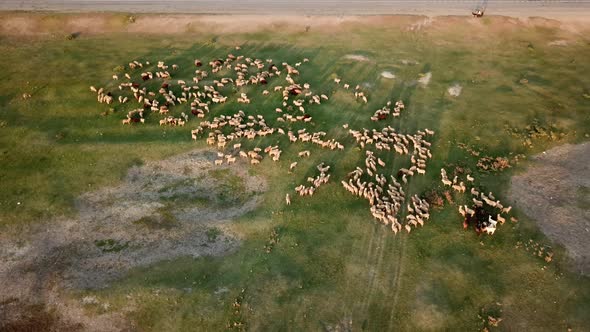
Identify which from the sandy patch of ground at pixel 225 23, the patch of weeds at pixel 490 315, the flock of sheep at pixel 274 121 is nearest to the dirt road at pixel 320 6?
the sandy patch of ground at pixel 225 23

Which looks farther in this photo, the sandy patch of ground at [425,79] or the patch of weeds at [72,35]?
the patch of weeds at [72,35]

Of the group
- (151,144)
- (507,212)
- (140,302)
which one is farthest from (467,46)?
(140,302)

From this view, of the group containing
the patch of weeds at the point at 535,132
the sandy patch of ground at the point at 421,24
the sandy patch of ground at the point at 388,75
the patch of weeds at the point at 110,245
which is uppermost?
the sandy patch of ground at the point at 421,24

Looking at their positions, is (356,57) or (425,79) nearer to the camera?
(425,79)

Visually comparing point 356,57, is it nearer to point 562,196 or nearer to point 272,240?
point 562,196

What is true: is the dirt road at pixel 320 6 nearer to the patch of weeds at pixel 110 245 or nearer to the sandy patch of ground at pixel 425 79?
the sandy patch of ground at pixel 425 79

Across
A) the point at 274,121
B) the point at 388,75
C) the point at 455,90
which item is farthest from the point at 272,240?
the point at 455,90

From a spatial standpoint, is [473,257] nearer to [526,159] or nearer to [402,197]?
[402,197]
